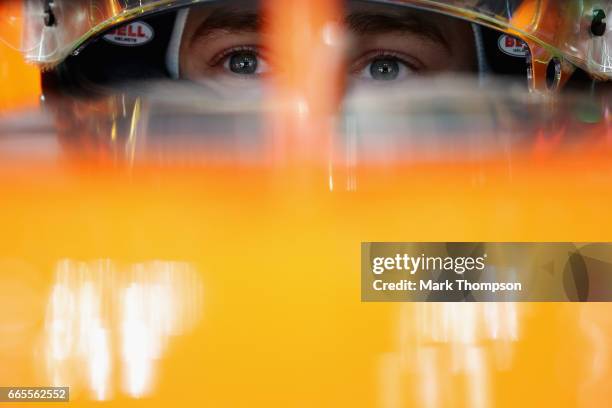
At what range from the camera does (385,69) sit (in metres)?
1.86

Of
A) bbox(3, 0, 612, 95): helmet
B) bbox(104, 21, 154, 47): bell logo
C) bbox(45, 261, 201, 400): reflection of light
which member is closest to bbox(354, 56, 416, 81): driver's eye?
bbox(3, 0, 612, 95): helmet

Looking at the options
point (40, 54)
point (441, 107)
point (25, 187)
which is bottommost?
point (25, 187)

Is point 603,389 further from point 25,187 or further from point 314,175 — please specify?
point 25,187

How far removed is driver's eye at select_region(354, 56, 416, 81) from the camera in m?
1.87

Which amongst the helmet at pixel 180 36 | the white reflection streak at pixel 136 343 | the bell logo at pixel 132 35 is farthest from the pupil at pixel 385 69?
the white reflection streak at pixel 136 343

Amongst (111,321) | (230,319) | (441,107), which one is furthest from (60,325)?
(441,107)

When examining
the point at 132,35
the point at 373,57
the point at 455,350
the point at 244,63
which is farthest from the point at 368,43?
the point at 455,350

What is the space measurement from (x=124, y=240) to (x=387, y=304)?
684 millimetres

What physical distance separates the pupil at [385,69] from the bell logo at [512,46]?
27 cm

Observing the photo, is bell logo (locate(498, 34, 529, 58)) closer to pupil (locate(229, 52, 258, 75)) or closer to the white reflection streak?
pupil (locate(229, 52, 258, 75))

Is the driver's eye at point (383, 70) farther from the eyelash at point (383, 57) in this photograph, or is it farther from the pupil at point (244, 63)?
the pupil at point (244, 63)

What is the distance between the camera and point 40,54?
6.13ft

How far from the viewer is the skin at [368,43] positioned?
184 cm

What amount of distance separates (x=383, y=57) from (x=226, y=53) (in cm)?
41
